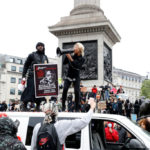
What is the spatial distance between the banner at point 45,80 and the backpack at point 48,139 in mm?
4290

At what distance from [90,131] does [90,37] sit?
17692 millimetres

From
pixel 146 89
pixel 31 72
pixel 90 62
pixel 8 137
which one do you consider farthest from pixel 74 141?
pixel 146 89

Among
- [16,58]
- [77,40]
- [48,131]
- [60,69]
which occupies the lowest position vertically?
[48,131]

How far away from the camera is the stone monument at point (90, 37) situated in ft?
69.4

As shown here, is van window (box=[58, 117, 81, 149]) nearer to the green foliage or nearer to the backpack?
the backpack

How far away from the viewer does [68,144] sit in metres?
4.77

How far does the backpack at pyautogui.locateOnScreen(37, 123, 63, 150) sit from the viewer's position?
12.2 feet

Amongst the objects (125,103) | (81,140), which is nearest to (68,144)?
(81,140)

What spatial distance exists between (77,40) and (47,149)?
62.3ft

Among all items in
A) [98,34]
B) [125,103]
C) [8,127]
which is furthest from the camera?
[98,34]

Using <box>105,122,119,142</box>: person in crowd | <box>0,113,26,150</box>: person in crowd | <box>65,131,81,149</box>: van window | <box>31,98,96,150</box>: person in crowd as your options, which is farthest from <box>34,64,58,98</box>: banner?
<box>0,113,26,150</box>: person in crowd

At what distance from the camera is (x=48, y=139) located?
372cm

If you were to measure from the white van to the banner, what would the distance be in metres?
2.67

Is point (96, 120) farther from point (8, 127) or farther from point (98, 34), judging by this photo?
point (98, 34)
